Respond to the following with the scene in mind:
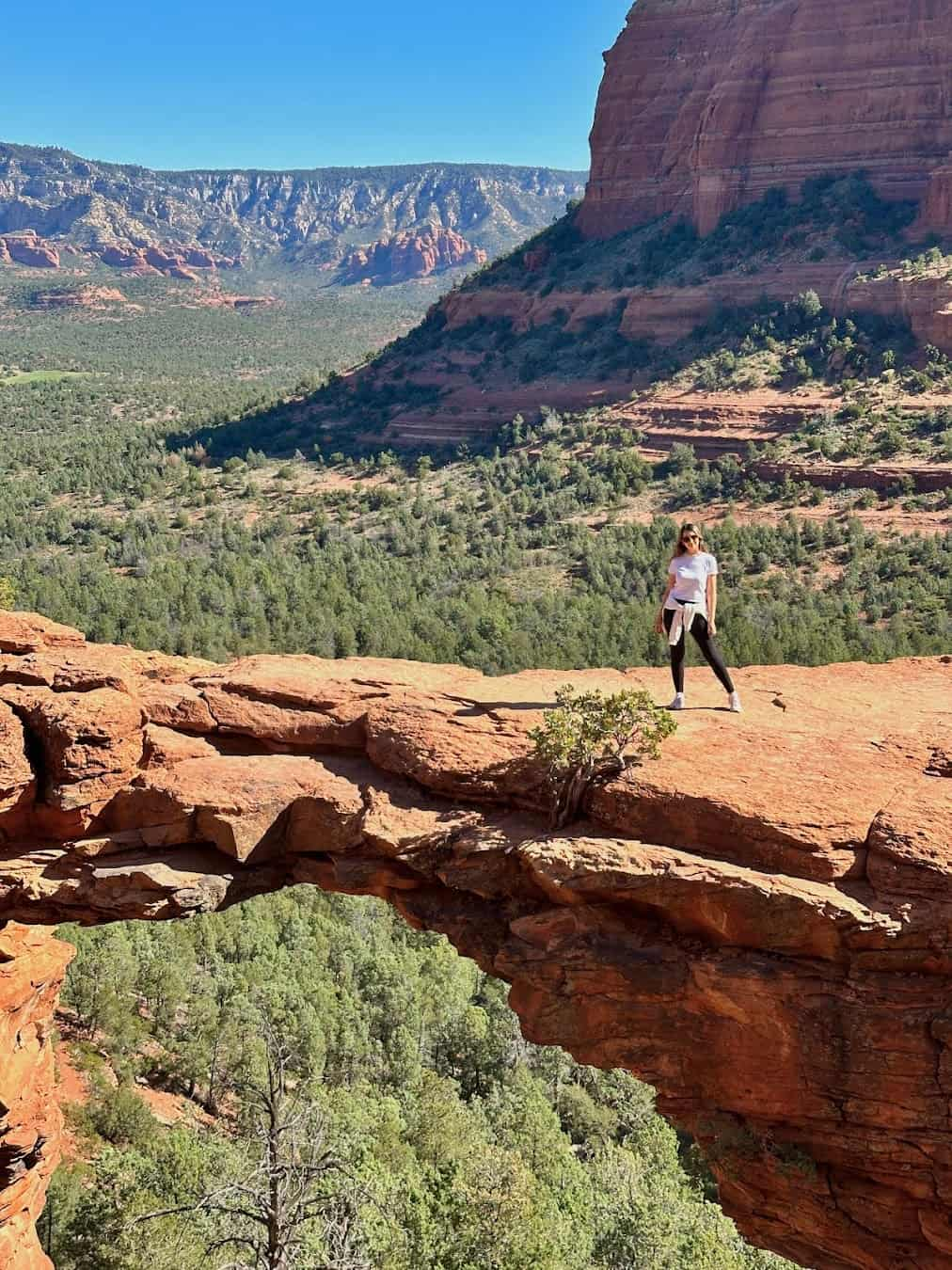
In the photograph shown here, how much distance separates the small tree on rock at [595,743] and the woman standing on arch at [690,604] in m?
1.18

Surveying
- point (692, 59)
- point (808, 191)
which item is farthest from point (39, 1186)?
point (692, 59)

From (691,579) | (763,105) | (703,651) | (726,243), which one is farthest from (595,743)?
(763,105)

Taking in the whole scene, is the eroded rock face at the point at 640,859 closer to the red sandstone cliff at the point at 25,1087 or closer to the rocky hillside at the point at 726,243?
the red sandstone cliff at the point at 25,1087

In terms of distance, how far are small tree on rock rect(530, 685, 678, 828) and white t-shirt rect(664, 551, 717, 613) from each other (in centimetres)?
163

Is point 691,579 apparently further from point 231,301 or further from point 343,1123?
point 231,301

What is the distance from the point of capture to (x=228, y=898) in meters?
10.6

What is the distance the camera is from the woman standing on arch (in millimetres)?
10594

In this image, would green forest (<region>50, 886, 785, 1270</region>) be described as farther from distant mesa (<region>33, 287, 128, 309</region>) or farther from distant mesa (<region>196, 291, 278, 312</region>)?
distant mesa (<region>196, 291, 278, 312</region>)

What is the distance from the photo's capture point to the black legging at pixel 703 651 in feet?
34.3

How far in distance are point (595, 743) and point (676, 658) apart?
1.68 meters

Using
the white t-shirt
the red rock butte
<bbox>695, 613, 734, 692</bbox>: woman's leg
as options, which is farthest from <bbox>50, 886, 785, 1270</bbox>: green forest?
the red rock butte

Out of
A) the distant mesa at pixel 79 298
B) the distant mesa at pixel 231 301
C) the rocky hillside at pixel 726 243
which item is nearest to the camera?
the rocky hillside at pixel 726 243

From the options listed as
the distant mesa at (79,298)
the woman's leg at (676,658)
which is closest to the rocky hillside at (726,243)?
the woman's leg at (676,658)

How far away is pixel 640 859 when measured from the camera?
8.71 meters
